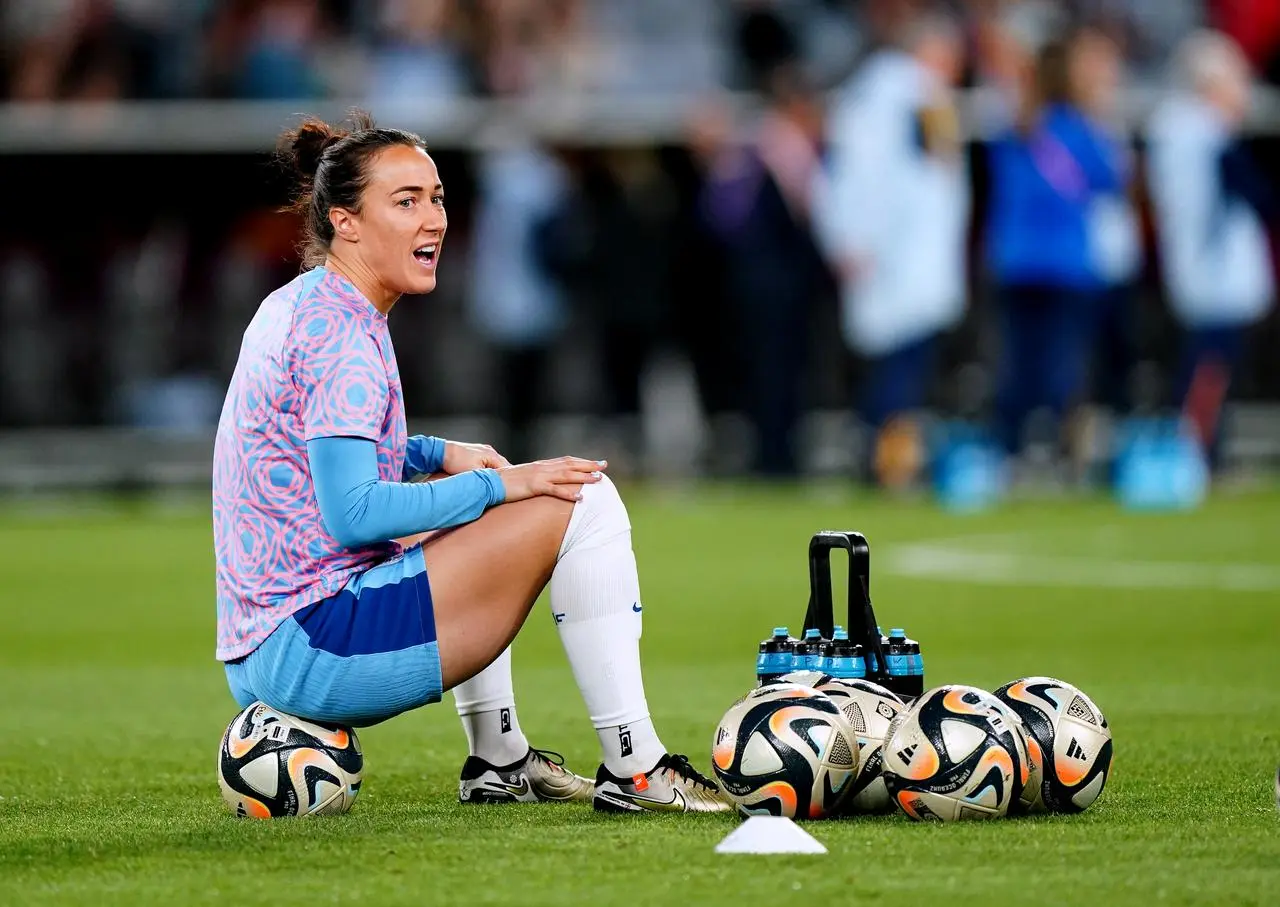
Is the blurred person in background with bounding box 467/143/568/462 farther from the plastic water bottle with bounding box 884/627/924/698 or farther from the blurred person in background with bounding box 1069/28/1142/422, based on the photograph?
the plastic water bottle with bounding box 884/627/924/698

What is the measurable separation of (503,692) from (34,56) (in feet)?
51.1

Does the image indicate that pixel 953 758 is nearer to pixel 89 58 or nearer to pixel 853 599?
pixel 853 599

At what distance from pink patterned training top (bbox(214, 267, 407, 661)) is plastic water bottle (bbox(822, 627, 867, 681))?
1.21 metres

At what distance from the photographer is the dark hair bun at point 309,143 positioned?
6.26m

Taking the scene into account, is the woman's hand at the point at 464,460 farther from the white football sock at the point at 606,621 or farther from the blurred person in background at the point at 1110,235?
the blurred person in background at the point at 1110,235

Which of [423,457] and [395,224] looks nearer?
[395,224]

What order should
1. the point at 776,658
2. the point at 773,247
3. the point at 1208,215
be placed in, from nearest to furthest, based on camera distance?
the point at 776,658, the point at 1208,215, the point at 773,247

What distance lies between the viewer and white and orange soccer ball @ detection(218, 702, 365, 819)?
5867 mm

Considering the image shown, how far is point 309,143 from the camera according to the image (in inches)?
247

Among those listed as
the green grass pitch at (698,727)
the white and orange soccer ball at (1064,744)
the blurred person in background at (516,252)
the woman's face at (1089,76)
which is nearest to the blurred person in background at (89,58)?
the blurred person in background at (516,252)

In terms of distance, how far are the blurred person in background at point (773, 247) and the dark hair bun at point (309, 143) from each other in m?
13.5

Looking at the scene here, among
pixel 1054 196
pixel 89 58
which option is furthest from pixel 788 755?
pixel 89 58

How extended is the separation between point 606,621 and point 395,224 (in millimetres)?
1169

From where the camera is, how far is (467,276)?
21781 millimetres
